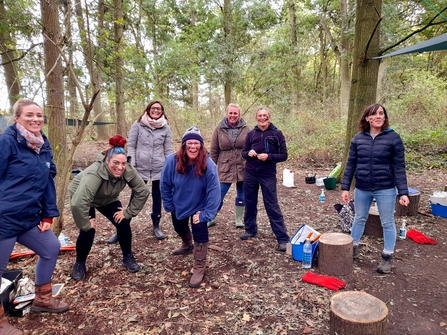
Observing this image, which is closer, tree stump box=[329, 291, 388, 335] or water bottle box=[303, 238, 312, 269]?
tree stump box=[329, 291, 388, 335]

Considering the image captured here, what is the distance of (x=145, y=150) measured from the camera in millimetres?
3689

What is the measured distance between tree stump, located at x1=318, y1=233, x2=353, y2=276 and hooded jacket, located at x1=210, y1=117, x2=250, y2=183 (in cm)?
137

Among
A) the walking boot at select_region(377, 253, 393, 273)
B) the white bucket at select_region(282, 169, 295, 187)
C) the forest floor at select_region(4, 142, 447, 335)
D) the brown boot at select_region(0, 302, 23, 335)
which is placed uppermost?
the white bucket at select_region(282, 169, 295, 187)

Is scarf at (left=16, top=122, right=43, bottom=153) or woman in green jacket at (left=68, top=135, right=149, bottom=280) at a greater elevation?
scarf at (left=16, top=122, right=43, bottom=153)

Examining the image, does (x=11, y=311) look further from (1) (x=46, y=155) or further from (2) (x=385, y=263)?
(2) (x=385, y=263)

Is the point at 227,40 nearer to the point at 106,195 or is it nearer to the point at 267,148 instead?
the point at 267,148

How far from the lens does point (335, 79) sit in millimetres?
19594

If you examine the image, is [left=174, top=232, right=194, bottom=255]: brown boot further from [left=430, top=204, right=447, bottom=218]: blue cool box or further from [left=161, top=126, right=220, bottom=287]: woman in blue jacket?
[left=430, top=204, right=447, bottom=218]: blue cool box

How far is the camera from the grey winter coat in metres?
3.67

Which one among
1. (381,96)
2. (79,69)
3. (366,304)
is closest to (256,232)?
(366,304)

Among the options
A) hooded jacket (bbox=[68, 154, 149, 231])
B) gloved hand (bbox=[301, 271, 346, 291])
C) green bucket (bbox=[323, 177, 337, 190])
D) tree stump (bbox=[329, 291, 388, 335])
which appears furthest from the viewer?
green bucket (bbox=[323, 177, 337, 190])

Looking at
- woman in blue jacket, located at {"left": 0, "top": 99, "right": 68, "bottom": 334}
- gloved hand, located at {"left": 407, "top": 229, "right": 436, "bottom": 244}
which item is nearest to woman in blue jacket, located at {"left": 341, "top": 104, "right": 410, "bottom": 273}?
gloved hand, located at {"left": 407, "top": 229, "right": 436, "bottom": 244}

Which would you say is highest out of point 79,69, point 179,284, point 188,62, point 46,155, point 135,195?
point 188,62

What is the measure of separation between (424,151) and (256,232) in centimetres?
676
